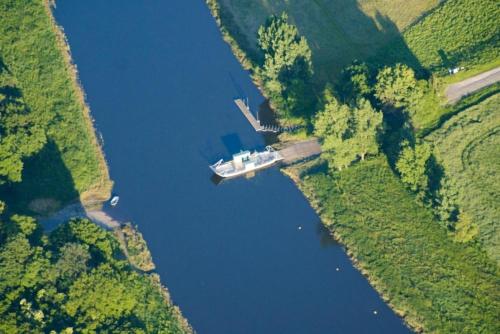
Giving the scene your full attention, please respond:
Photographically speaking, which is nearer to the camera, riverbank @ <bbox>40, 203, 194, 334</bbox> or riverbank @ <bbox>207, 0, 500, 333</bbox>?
riverbank @ <bbox>207, 0, 500, 333</bbox>

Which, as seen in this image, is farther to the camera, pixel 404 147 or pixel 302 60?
pixel 302 60

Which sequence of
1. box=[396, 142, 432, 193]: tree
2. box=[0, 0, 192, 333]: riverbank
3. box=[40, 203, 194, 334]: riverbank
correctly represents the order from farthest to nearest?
box=[396, 142, 432, 193]: tree < box=[40, 203, 194, 334]: riverbank < box=[0, 0, 192, 333]: riverbank

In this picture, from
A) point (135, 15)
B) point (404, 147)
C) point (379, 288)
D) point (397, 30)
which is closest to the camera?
point (379, 288)

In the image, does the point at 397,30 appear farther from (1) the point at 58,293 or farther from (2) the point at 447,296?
(1) the point at 58,293

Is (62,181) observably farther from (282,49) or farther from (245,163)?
(282,49)

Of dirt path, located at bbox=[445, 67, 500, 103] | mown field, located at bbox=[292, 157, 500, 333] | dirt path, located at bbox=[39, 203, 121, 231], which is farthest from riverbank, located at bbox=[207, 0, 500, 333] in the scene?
dirt path, located at bbox=[39, 203, 121, 231]

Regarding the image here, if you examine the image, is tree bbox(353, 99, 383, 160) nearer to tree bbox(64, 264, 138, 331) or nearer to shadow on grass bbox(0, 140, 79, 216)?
tree bbox(64, 264, 138, 331)

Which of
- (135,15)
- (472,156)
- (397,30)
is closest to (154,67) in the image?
(135,15)
